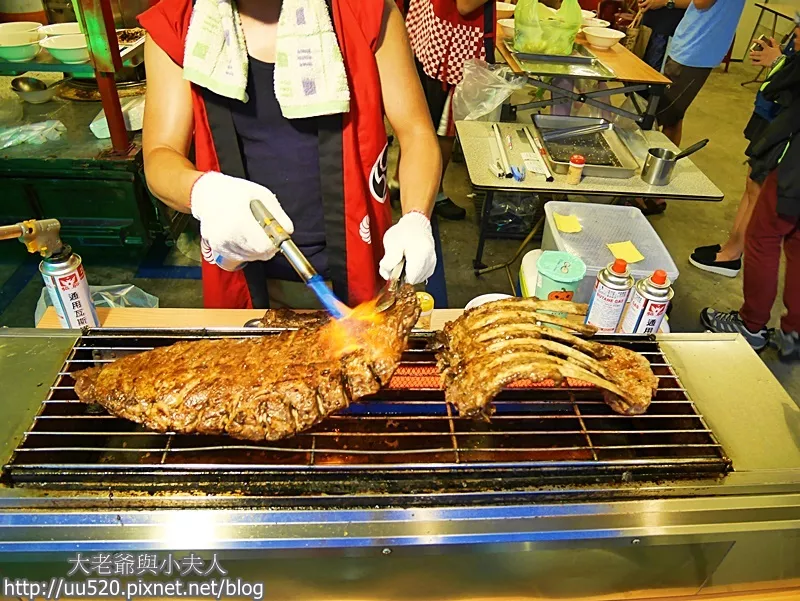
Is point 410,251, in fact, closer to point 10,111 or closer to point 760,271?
point 760,271

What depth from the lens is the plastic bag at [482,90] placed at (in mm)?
5082

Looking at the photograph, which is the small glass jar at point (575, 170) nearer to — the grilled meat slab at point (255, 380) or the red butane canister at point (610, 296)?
→ the red butane canister at point (610, 296)

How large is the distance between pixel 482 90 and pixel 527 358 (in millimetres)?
4215

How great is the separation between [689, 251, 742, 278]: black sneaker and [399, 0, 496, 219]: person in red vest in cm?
292

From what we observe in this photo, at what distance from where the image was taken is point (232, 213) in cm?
177

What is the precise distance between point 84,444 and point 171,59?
58.0 inches

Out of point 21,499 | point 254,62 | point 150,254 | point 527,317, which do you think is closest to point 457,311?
point 527,317

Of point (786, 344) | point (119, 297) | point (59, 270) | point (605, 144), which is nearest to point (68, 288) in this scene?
point (59, 270)

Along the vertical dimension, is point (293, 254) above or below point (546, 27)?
above

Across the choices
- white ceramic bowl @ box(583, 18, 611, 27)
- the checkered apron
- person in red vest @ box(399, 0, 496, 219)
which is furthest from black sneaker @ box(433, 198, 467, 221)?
white ceramic bowl @ box(583, 18, 611, 27)

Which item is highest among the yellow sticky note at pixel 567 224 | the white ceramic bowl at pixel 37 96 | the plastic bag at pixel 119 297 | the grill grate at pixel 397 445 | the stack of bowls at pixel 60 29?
the stack of bowls at pixel 60 29

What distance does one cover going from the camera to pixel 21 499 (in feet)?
4.53

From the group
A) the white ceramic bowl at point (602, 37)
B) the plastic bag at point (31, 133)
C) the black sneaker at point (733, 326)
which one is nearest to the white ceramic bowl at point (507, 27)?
the white ceramic bowl at point (602, 37)

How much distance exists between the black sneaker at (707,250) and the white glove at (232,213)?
524 centimetres
